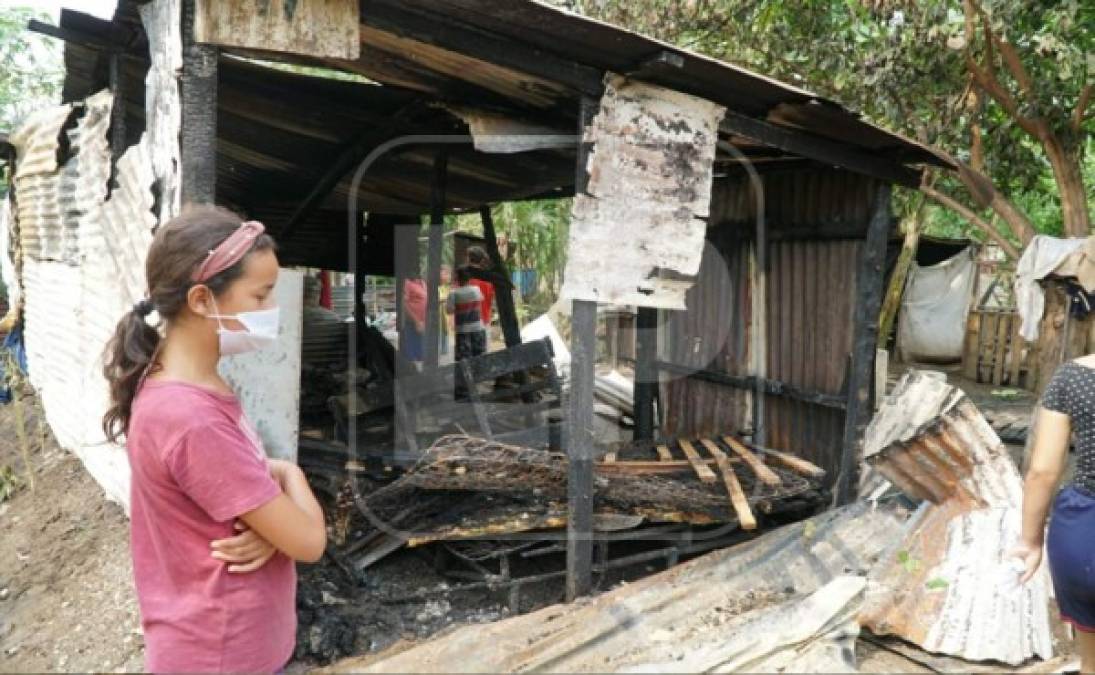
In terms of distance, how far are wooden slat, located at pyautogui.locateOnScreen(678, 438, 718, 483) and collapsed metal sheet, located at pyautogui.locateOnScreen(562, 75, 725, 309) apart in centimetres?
129

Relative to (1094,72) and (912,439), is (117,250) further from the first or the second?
(1094,72)

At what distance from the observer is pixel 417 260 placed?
10.7 m

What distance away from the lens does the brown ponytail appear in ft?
5.84

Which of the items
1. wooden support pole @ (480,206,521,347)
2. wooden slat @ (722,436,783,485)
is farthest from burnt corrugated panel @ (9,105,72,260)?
wooden slat @ (722,436,783,485)

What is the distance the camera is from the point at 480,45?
353cm

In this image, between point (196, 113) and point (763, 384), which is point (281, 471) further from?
point (763, 384)

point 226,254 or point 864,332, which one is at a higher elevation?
point 226,254

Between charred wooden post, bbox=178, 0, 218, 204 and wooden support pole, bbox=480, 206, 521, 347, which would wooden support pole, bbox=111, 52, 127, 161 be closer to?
charred wooden post, bbox=178, 0, 218, 204

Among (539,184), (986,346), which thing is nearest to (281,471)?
(539,184)

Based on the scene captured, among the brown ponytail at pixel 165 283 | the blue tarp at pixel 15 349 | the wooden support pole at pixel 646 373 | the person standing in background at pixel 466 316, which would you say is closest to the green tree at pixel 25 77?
the blue tarp at pixel 15 349

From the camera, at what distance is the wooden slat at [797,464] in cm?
522

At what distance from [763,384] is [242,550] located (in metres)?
4.87

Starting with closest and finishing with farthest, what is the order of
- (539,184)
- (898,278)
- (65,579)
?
(65,579), (539,184), (898,278)

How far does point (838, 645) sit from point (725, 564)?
1.05 meters
